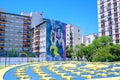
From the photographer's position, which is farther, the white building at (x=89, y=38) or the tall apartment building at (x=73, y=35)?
the white building at (x=89, y=38)

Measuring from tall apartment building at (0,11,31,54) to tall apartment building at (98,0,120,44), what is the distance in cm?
2779

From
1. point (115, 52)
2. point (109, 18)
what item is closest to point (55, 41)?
point (109, 18)

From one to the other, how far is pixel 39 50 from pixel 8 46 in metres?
12.2

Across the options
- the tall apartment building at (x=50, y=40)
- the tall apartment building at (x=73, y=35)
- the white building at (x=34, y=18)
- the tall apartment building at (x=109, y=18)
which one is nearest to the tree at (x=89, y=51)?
the tall apartment building at (x=109, y=18)

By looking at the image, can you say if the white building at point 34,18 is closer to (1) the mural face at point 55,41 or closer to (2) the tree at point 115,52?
(1) the mural face at point 55,41

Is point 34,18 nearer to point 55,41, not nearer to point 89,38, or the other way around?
point 55,41

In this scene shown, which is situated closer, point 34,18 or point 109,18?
A: point 109,18

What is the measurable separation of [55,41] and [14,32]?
1759cm

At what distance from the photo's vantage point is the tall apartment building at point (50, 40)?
219ft

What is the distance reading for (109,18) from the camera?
67.8m

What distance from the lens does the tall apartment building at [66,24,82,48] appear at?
87625mm

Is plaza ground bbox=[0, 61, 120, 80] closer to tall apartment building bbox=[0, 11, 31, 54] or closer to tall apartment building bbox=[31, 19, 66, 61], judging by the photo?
tall apartment building bbox=[31, 19, 66, 61]

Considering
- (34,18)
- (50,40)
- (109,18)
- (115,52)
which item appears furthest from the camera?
(34,18)

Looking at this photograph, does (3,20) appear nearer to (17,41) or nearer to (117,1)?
(17,41)
